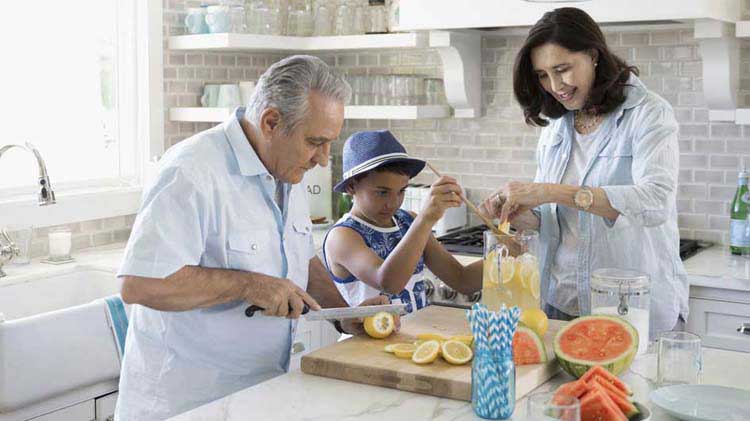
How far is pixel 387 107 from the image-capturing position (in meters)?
4.61

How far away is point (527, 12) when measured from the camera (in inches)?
159

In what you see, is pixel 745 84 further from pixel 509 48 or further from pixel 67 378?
pixel 67 378

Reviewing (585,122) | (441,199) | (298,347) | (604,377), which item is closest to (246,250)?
(441,199)

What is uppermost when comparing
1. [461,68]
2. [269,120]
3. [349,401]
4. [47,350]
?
[461,68]

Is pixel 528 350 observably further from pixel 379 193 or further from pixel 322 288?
pixel 379 193

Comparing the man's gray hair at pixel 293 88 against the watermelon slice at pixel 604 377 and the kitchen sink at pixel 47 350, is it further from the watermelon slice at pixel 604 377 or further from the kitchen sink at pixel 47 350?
the kitchen sink at pixel 47 350

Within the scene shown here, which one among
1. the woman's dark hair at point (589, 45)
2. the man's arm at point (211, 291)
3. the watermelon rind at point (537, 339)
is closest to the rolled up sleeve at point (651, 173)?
the woman's dark hair at point (589, 45)

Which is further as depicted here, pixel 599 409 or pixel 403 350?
pixel 403 350

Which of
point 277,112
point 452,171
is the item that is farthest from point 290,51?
point 277,112

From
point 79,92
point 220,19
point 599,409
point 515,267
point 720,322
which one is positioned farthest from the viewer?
point 220,19

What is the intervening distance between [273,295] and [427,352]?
0.38 m

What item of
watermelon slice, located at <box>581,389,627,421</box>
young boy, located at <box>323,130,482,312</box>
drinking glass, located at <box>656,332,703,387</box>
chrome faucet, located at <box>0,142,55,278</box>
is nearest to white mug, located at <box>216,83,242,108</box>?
chrome faucet, located at <box>0,142,55,278</box>

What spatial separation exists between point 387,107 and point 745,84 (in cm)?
159

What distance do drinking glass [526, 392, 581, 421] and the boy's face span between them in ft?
4.16
